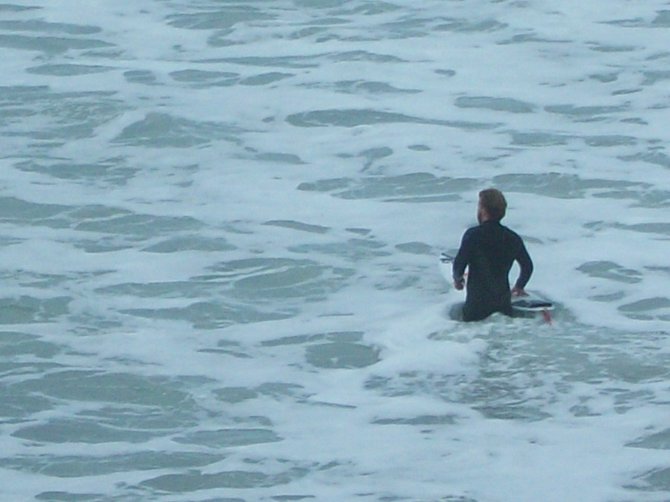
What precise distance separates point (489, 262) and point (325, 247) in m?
2.24

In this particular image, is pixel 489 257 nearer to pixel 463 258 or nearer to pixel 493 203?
pixel 463 258

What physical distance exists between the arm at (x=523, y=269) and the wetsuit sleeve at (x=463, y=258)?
28 centimetres

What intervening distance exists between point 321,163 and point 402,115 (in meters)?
1.43

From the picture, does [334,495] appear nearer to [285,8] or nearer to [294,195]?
[294,195]

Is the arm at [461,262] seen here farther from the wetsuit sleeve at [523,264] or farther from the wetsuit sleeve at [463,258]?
the wetsuit sleeve at [523,264]

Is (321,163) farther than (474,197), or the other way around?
(321,163)

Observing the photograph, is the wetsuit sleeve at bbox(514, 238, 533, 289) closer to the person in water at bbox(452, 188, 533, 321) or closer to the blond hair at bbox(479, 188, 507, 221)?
the person in water at bbox(452, 188, 533, 321)

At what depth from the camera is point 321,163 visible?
509 inches

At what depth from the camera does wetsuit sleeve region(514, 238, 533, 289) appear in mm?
9086

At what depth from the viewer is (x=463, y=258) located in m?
9.07

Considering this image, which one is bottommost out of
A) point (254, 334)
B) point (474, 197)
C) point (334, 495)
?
point (334, 495)

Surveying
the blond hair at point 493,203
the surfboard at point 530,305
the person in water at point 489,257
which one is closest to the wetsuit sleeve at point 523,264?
the person in water at point 489,257

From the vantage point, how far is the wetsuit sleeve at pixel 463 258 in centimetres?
905

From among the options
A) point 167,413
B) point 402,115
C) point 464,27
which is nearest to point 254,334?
point 167,413
